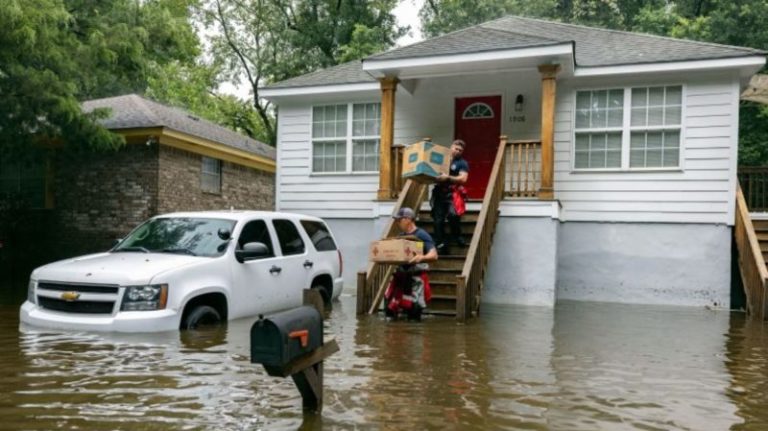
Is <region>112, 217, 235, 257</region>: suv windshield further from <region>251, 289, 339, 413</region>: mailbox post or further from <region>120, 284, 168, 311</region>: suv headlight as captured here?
<region>251, 289, 339, 413</region>: mailbox post

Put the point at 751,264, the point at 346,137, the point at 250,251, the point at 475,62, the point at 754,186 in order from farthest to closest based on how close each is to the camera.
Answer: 1. the point at 754,186
2. the point at 346,137
3. the point at 475,62
4. the point at 751,264
5. the point at 250,251

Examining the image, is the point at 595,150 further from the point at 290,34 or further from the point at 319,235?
the point at 290,34

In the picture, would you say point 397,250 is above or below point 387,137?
below

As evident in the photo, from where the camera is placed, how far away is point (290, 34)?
102 ft

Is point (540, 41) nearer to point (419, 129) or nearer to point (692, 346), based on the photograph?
point (419, 129)

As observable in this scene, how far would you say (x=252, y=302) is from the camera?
26.5 ft

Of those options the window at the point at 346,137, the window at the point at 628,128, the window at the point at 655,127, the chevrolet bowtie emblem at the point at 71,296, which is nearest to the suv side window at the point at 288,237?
the chevrolet bowtie emblem at the point at 71,296

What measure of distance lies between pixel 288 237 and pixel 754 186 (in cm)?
1444

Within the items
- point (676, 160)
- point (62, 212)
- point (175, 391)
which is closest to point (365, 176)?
point (676, 160)

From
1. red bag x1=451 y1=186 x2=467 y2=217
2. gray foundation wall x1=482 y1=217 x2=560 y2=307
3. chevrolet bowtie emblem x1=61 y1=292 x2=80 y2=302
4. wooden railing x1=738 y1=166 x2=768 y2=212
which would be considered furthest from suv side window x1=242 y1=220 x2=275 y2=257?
wooden railing x1=738 y1=166 x2=768 y2=212

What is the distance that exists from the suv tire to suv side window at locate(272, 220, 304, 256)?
165 cm

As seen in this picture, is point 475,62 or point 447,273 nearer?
point 447,273

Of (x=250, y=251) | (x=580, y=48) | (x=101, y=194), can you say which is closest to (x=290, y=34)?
(x=101, y=194)

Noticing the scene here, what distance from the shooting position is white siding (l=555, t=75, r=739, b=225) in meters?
12.1
